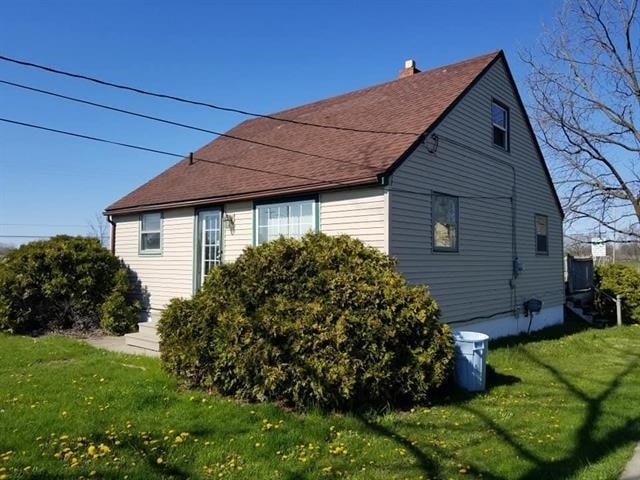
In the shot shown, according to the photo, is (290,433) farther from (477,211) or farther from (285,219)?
(477,211)

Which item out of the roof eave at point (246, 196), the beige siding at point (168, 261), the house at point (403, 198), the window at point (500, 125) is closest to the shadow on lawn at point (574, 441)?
the house at point (403, 198)

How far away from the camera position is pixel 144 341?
32.8 feet

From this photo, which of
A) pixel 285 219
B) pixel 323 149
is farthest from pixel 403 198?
pixel 323 149

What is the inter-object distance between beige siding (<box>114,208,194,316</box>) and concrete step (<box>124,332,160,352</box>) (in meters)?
2.32

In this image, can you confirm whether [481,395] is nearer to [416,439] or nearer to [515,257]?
[416,439]

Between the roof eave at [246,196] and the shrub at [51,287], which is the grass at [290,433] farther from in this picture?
the shrub at [51,287]

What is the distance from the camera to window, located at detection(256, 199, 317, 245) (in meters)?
10.5

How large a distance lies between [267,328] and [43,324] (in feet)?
28.6

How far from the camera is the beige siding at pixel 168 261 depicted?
13156 mm

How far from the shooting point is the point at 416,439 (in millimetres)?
5277

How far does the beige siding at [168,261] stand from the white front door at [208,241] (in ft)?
1.05

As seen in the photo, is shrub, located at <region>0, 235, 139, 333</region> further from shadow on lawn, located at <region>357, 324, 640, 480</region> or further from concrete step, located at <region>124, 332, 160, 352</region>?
shadow on lawn, located at <region>357, 324, 640, 480</region>

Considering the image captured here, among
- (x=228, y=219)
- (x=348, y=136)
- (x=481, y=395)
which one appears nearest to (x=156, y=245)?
(x=228, y=219)

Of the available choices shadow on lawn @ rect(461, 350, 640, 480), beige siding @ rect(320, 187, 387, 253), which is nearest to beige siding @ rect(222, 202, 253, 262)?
beige siding @ rect(320, 187, 387, 253)
